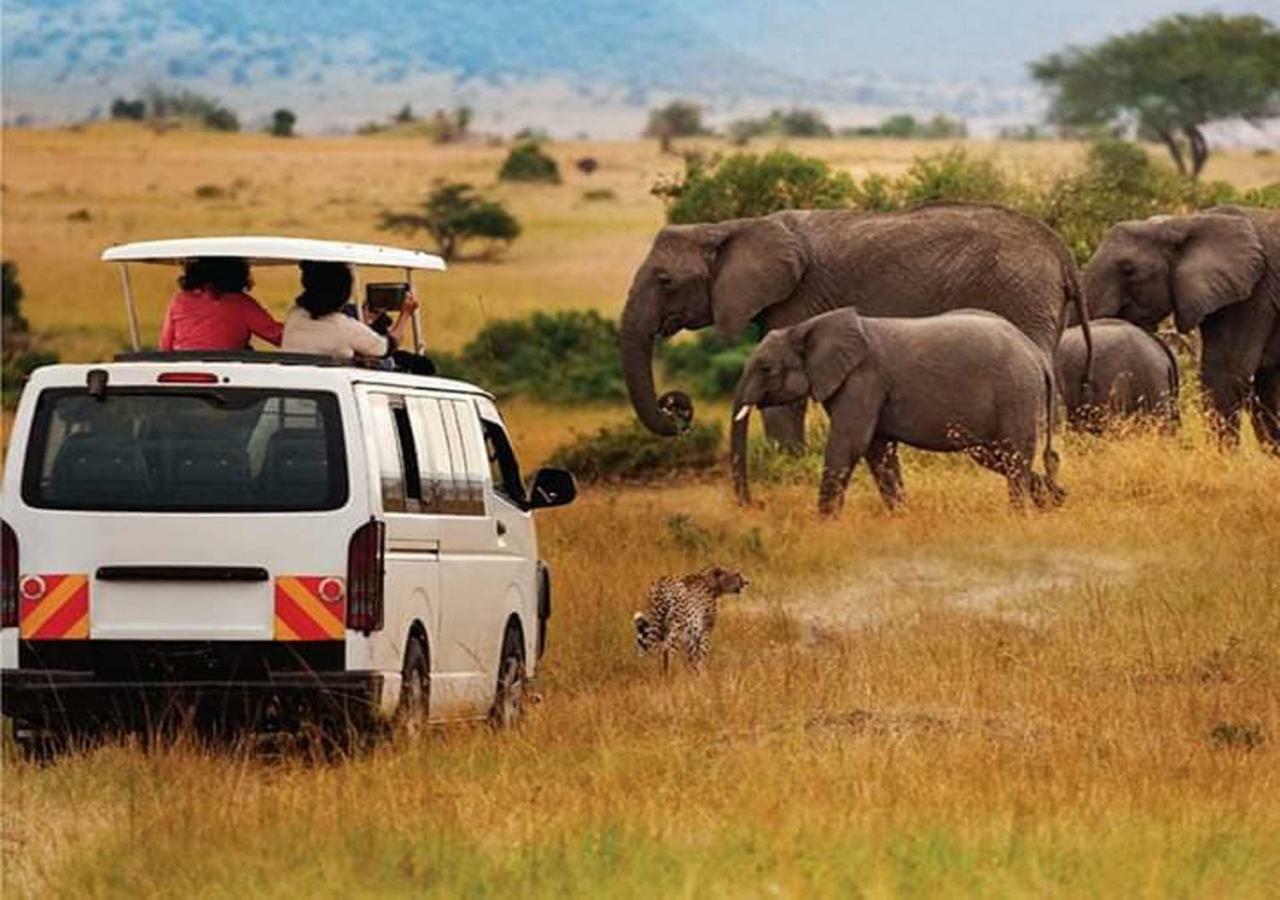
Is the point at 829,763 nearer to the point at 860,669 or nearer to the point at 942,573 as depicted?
the point at 860,669

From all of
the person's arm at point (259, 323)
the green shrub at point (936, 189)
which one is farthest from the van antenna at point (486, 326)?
the green shrub at point (936, 189)

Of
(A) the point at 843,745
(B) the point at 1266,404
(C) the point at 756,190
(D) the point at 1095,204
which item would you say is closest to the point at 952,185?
(D) the point at 1095,204

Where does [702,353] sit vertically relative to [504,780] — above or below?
below

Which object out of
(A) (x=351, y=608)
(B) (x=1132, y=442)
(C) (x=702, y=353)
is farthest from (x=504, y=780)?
(C) (x=702, y=353)

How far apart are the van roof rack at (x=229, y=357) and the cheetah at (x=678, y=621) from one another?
316 centimetres

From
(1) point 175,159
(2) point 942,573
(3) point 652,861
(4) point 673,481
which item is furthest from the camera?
(1) point 175,159

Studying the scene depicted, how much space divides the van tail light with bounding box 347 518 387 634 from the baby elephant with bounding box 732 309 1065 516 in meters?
10.9

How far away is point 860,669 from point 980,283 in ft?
40.9

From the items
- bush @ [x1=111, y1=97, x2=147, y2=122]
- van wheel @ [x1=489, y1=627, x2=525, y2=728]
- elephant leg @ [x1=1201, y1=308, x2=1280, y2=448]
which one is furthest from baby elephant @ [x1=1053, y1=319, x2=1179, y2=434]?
bush @ [x1=111, y1=97, x2=147, y2=122]

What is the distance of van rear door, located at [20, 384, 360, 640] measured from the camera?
1178 centimetres

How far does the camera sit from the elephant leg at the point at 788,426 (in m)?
26.1

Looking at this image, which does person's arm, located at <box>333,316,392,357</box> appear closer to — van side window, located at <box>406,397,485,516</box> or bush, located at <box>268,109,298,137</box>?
van side window, located at <box>406,397,485,516</box>

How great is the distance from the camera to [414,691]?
12.4 metres

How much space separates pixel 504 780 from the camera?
1114cm
